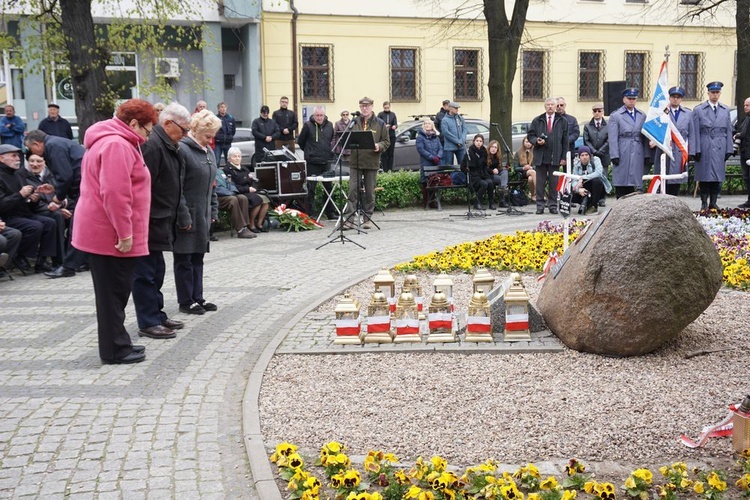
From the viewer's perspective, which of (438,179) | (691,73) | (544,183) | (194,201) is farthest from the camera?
(691,73)

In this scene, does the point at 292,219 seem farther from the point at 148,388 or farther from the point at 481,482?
the point at 481,482

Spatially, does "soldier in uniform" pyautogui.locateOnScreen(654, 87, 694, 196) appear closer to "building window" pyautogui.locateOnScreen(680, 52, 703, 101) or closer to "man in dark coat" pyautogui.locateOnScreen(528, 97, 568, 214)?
"man in dark coat" pyautogui.locateOnScreen(528, 97, 568, 214)

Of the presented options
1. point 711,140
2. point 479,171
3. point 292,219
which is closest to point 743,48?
point 711,140

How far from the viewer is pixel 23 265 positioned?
11281mm

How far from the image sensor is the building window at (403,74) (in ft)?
106

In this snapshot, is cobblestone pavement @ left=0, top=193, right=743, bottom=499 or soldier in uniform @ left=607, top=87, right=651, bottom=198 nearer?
cobblestone pavement @ left=0, top=193, right=743, bottom=499

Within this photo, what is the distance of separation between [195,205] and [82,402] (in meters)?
2.81

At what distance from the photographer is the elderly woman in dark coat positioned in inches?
317

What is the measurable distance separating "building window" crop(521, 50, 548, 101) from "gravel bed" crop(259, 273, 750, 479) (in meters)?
28.4

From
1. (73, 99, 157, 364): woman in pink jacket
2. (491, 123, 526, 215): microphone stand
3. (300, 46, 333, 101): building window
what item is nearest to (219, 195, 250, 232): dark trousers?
(491, 123, 526, 215): microphone stand

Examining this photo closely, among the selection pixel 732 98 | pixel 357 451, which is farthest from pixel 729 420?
→ pixel 732 98

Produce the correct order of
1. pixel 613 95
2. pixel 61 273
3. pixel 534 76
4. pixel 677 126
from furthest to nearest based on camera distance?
pixel 534 76 < pixel 613 95 < pixel 677 126 < pixel 61 273

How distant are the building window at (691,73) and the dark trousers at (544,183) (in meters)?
22.1

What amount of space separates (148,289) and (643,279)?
4.20m
